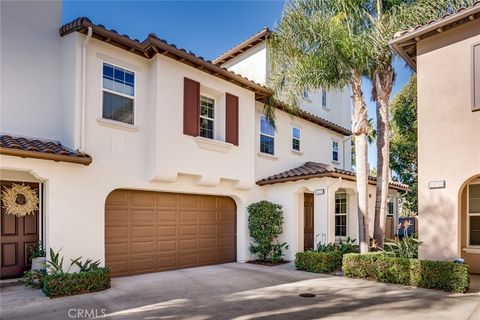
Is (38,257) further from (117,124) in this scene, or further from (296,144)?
(296,144)

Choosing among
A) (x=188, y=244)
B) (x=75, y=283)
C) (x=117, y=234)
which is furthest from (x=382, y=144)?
(x=75, y=283)

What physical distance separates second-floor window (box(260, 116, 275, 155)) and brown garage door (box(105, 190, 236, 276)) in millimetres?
2826

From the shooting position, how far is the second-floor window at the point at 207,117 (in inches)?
509

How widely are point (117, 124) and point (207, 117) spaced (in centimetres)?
359

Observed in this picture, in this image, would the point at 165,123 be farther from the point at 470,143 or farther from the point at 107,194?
the point at 470,143

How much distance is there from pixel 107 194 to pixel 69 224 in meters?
1.31

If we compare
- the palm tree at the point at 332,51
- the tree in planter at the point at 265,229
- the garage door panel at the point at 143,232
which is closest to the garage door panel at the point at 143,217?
the garage door panel at the point at 143,232

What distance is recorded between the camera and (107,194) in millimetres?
10234

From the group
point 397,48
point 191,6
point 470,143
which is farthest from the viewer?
point 191,6

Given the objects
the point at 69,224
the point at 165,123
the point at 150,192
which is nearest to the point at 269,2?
the point at 165,123

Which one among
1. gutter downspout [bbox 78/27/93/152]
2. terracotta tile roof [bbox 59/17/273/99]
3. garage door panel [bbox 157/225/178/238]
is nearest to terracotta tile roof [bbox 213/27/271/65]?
terracotta tile roof [bbox 59/17/273/99]

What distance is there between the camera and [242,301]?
828 centimetres

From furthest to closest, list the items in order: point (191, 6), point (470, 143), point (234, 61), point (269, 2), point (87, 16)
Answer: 1. point (234, 61)
2. point (269, 2)
3. point (191, 6)
4. point (87, 16)
5. point (470, 143)

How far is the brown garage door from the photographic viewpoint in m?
10.8
